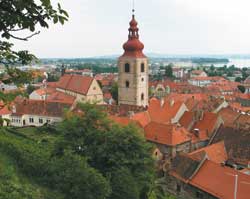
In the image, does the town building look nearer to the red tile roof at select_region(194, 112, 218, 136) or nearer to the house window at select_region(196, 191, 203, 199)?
the red tile roof at select_region(194, 112, 218, 136)

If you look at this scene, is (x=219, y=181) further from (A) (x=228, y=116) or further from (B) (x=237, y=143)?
(A) (x=228, y=116)

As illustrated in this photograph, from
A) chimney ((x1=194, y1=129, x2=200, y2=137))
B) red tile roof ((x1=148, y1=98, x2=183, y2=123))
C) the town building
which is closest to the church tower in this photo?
red tile roof ((x1=148, y1=98, x2=183, y2=123))

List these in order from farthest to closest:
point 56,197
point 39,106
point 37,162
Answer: point 39,106 → point 37,162 → point 56,197

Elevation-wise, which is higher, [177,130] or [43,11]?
[43,11]

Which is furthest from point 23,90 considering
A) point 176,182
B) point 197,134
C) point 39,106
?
point 39,106

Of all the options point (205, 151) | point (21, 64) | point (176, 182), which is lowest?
point (176, 182)

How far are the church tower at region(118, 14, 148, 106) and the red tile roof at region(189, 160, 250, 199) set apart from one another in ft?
86.0

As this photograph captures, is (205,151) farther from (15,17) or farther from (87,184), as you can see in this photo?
→ (15,17)

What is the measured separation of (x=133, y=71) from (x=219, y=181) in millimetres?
29391

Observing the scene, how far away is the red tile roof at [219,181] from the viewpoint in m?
21.8

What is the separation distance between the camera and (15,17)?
5.17 metres

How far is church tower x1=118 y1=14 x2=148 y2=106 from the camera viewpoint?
49.9 m

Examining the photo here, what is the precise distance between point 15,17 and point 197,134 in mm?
32633

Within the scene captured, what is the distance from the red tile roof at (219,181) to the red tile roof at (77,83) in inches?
1520
